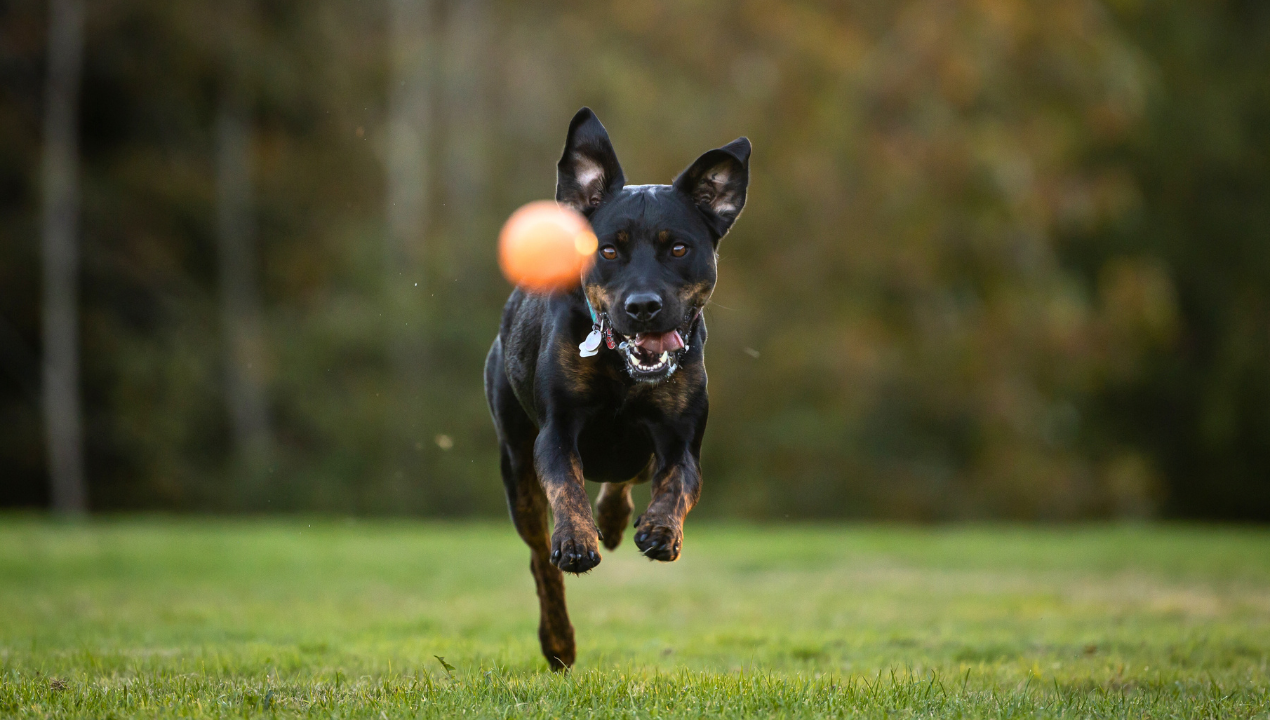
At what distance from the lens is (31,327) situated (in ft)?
89.1

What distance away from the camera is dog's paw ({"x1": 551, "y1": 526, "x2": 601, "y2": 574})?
499 cm

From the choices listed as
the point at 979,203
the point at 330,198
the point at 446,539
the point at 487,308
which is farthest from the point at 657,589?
the point at 330,198

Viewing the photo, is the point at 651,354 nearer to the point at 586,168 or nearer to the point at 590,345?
the point at 590,345

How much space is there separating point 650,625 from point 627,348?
15.0 feet

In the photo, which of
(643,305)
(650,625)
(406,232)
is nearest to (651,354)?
(643,305)

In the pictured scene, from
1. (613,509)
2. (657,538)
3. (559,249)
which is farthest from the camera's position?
(613,509)

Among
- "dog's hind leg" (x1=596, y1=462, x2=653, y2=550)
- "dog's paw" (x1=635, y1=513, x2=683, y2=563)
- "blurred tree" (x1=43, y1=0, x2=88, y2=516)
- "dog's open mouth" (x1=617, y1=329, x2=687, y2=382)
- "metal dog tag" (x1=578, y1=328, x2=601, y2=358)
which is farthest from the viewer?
"blurred tree" (x1=43, y1=0, x2=88, y2=516)

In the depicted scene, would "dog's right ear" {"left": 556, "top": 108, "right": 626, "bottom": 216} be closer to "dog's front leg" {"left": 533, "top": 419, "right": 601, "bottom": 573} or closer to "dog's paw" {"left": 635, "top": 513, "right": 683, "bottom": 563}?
"dog's front leg" {"left": 533, "top": 419, "right": 601, "bottom": 573}

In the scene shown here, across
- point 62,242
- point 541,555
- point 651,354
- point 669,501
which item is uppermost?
point 62,242

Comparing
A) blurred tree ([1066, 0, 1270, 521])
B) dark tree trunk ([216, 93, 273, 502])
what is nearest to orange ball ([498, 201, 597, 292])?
blurred tree ([1066, 0, 1270, 521])

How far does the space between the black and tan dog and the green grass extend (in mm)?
777

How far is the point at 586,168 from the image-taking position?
227 inches

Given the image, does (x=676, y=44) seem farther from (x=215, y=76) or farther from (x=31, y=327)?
(x=31, y=327)

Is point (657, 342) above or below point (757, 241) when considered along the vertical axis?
below
